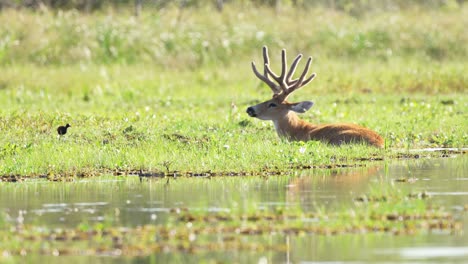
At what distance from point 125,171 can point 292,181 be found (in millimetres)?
2170

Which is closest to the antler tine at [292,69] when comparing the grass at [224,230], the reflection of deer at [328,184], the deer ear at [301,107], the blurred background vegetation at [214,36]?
the deer ear at [301,107]

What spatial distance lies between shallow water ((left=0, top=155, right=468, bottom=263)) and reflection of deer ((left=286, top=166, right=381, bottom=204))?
0.01 m

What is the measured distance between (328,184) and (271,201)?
1.69 metres

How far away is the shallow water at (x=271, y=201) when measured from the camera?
933 cm

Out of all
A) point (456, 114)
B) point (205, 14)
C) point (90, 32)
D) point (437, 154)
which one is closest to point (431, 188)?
point (437, 154)

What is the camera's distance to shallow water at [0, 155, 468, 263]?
933 centimetres

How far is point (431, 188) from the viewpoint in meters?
13.4

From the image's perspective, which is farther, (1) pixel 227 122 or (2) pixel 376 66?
(2) pixel 376 66

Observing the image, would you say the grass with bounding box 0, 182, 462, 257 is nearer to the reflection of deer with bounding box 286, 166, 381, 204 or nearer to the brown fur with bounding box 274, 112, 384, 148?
the reflection of deer with bounding box 286, 166, 381, 204

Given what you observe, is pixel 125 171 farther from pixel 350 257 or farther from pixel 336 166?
pixel 350 257

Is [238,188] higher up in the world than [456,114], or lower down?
lower down

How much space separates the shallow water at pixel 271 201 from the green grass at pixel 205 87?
0.95 m

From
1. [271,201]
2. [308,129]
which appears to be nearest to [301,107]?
[308,129]

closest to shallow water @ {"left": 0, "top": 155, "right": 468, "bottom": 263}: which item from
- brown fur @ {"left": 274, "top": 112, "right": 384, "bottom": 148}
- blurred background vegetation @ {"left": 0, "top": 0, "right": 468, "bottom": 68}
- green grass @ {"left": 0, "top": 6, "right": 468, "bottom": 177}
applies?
green grass @ {"left": 0, "top": 6, "right": 468, "bottom": 177}
